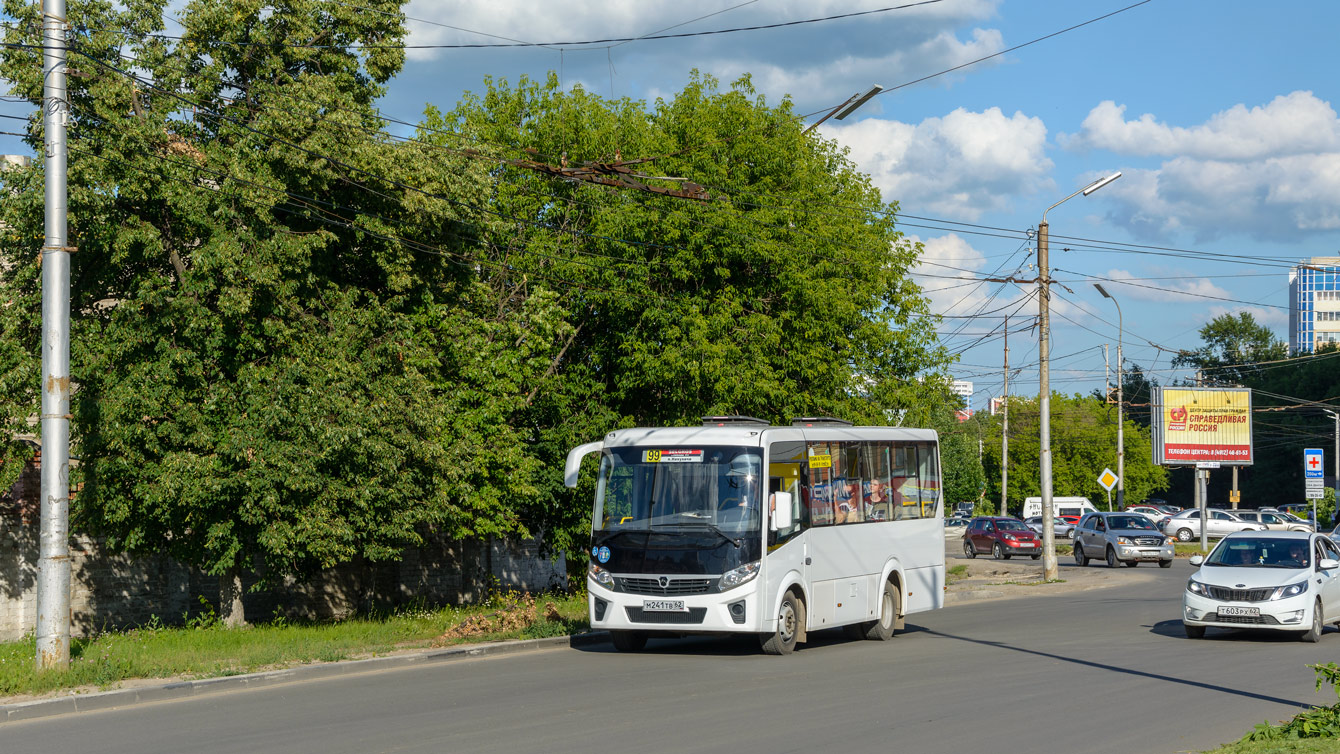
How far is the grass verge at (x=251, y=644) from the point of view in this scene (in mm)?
13297

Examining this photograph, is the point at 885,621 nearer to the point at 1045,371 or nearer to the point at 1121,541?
the point at 1045,371

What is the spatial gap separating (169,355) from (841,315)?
45.5 ft

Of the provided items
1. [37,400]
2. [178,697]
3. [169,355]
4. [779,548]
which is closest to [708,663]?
[779,548]

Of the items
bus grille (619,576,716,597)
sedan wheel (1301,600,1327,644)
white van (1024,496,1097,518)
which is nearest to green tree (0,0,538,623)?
bus grille (619,576,716,597)

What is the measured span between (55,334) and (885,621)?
40.7 ft

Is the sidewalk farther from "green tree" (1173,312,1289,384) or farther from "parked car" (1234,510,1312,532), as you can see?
"green tree" (1173,312,1289,384)

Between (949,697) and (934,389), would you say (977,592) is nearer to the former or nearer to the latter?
(934,389)

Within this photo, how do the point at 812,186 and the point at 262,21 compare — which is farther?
the point at 812,186

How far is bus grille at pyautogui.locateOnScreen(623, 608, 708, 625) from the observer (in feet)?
52.9

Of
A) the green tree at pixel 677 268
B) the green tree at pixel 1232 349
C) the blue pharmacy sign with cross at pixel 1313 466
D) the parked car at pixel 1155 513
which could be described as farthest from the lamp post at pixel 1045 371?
the green tree at pixel 1232 349

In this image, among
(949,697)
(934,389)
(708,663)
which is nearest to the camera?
(949,697)

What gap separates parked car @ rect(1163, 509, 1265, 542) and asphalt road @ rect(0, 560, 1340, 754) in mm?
49575

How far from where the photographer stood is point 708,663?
52.3 ft

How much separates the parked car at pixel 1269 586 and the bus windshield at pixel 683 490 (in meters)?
7.18
